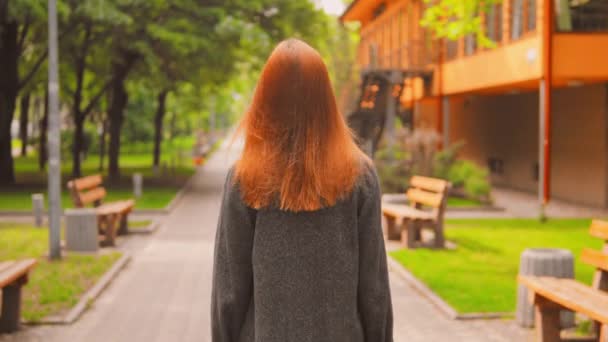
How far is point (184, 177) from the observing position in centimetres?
3178

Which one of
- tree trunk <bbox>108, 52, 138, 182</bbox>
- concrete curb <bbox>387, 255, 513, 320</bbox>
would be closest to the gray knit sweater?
concrete curb <bbox>387, 255, 513, 320</bbox>

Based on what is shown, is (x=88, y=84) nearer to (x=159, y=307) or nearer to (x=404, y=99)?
(x=404, y=99)

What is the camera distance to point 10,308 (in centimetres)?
770

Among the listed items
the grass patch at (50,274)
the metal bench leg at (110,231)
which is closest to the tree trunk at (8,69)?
the grass patch at (50,274)

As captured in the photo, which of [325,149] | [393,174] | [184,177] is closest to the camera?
[325,149]

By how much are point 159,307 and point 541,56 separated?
44.2 ft

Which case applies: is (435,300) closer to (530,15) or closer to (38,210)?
(38,210)

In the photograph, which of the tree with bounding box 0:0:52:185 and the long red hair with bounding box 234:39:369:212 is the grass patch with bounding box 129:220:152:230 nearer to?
the tree with bounding box 0:0:52:185

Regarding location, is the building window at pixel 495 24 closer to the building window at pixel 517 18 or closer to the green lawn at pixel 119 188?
the building window at pixel 517 18

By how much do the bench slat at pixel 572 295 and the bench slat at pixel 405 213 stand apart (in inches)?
234

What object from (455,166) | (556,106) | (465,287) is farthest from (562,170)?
(465,287)

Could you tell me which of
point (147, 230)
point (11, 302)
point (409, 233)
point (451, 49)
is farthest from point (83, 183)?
point (451, 49)

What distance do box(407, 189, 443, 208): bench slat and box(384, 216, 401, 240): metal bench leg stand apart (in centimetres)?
49

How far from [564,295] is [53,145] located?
7671 millimetres
